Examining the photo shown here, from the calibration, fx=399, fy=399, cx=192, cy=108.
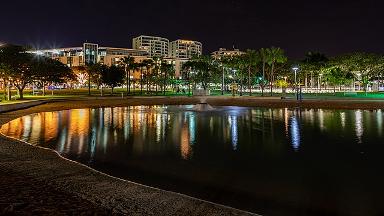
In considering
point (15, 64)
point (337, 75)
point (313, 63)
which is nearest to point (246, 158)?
point (15, 64)

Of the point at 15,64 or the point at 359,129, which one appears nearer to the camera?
the point at 359,129

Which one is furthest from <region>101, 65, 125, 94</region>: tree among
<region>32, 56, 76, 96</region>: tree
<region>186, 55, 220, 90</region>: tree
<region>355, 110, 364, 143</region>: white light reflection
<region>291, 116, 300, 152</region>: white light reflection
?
<region>355, 110, 364, 143</region>: white light reflection

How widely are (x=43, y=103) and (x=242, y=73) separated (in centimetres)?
5323

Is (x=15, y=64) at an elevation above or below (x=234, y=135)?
above

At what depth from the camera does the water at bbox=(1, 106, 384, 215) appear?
28.9 feet

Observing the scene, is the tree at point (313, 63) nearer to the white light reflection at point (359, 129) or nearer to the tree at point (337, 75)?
the tree at point (337, 75)

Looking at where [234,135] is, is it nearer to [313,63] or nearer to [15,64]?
[15,64]

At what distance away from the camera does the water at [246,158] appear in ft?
28.9

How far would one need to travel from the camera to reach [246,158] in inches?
527

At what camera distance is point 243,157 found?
535 inches

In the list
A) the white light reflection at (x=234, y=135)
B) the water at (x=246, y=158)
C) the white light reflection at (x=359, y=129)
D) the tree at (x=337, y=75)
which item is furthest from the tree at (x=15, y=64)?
Result: the tree at (x=337, y=75)

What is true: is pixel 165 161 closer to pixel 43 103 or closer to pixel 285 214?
pixel 285 214

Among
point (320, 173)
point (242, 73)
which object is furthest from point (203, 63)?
point (320, 173)

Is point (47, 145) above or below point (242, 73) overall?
below
